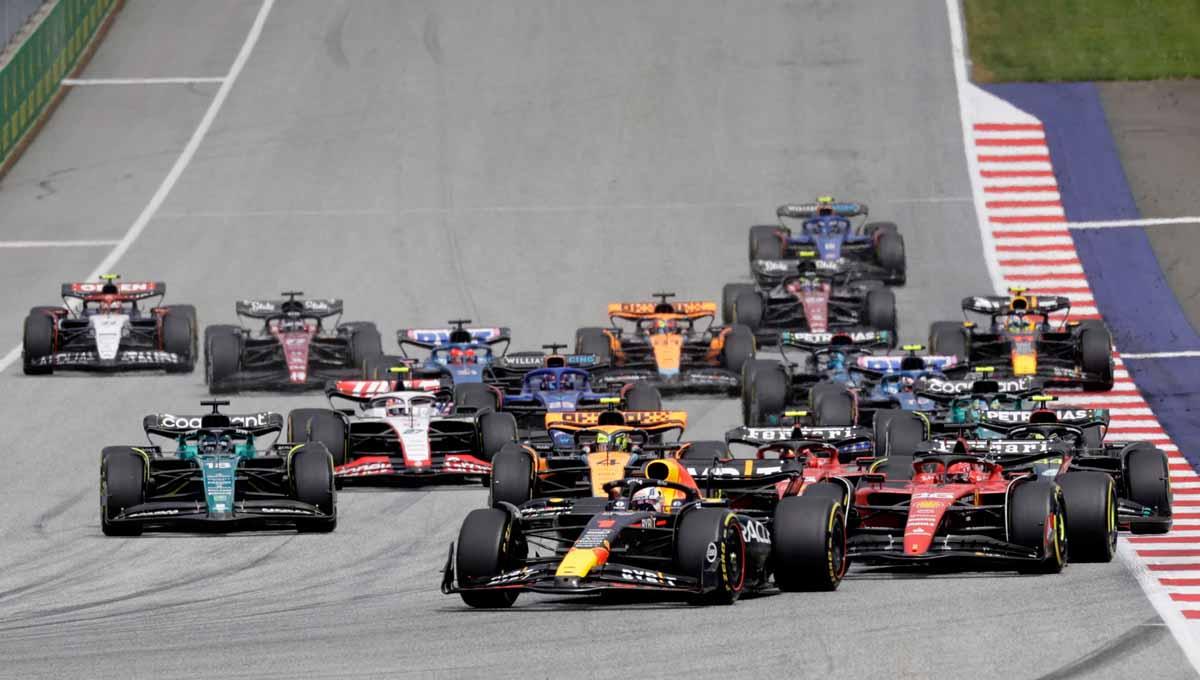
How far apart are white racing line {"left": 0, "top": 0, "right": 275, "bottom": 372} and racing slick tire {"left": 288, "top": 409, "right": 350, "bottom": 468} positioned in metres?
10.4

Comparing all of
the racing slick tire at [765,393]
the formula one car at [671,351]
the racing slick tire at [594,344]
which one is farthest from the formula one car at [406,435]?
the racing slick tire at [594,344]

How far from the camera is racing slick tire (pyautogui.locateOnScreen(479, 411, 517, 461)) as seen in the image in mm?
31172

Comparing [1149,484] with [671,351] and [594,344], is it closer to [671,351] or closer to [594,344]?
[671,351]

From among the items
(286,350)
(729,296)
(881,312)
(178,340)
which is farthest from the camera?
(729,296)

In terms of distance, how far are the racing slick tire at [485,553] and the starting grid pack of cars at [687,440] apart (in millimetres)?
25

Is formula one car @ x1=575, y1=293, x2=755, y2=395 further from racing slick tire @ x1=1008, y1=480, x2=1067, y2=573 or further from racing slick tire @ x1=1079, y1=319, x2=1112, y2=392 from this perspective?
A: racing slick tire @ x1=1008, y1=480, x2=1067, y2=573

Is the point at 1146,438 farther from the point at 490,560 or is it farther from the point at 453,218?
the point at 453,218

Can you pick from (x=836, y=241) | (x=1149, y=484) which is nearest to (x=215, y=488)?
(x=1149, y=484)

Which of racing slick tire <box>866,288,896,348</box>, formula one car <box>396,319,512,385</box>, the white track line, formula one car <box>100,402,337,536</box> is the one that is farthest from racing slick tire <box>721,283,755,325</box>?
the white track line

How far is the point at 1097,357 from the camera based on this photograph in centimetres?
3784

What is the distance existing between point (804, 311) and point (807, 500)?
18383 mm

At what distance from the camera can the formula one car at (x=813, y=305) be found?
4066cm

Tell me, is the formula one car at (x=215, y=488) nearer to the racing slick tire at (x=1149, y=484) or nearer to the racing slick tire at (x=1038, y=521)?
the racing slick tire at (x=1038, y=521)

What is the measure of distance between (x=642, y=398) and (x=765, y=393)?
2.34m
